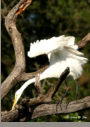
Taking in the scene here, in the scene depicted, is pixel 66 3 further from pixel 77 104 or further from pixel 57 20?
pixel 77 104

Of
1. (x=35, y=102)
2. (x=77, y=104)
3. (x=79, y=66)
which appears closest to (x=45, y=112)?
(x=35, y=102)

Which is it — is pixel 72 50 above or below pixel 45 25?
below

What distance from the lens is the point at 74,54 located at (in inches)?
153

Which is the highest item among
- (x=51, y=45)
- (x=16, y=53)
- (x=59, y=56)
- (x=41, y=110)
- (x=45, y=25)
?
(x=45, y=25)

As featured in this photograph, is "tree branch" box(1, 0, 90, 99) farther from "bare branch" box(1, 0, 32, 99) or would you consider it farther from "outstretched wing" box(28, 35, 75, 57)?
"outstretched wing" box(28, 35, 75, 57)

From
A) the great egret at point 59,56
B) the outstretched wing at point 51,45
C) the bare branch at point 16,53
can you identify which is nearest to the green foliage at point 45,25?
the bare branch at point 16,53

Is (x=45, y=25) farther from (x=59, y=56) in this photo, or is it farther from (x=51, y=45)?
(x=51, y=45)

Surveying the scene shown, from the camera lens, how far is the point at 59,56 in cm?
389

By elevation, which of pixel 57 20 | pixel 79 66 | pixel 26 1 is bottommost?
pixel 79 66

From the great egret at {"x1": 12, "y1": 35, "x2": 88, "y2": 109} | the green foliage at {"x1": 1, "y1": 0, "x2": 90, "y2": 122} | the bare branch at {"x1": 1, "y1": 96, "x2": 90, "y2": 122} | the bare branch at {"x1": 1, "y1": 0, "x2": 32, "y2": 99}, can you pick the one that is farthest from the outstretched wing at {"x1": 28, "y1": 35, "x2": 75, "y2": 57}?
the green foliage at {"x1": 1, "y1": 0, "x2": 90, "y2": 122}

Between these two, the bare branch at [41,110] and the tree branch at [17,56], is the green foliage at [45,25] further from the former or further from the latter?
the bare branch at [41,110]

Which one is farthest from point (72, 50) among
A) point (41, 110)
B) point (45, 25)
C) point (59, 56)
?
point (45, 25)

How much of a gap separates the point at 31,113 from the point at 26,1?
206cm

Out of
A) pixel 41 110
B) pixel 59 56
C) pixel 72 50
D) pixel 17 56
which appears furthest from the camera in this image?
pixel 17 56
